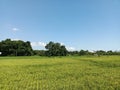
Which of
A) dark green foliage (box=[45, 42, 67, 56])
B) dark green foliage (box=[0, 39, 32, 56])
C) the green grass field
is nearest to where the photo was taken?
the green grass field

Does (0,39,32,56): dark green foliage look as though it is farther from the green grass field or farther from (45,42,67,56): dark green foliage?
the green grass field

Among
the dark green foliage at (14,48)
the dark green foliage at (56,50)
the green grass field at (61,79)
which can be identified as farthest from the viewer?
the dark green foliage at (56,50)

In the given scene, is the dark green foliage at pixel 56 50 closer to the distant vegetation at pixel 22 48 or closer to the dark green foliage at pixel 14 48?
the distant vegetation at pixel 22 48

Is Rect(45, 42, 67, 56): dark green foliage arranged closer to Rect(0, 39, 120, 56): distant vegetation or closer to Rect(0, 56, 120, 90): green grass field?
Rect(0, 39, 120, 56): distant vegetation

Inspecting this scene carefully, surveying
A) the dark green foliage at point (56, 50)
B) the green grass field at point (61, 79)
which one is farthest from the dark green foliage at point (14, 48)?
the green grass field at point (61, 79)

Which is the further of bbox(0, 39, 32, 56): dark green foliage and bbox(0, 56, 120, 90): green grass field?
bbox(0, 39, 32, 56): dark green foliage

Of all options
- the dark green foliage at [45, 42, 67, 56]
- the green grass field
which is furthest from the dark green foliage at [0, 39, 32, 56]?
the green grass field

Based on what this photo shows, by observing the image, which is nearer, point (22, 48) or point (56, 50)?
point (22, 48)

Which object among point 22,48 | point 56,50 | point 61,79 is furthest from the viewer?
point 56,50

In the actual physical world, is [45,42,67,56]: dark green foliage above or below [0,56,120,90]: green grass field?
above

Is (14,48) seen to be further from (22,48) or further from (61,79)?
(61,79)

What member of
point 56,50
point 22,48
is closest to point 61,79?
point 22,48

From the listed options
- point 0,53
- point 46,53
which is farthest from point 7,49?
point 46,53

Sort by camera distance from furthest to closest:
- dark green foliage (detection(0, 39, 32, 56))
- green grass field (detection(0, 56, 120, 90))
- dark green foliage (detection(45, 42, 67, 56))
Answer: dark green foliage (detection(45, 42, 67, 56))
dark green foliage (detection(0, 39, 32, 56))
green grass field (detection(0, 56, 120, 90))
